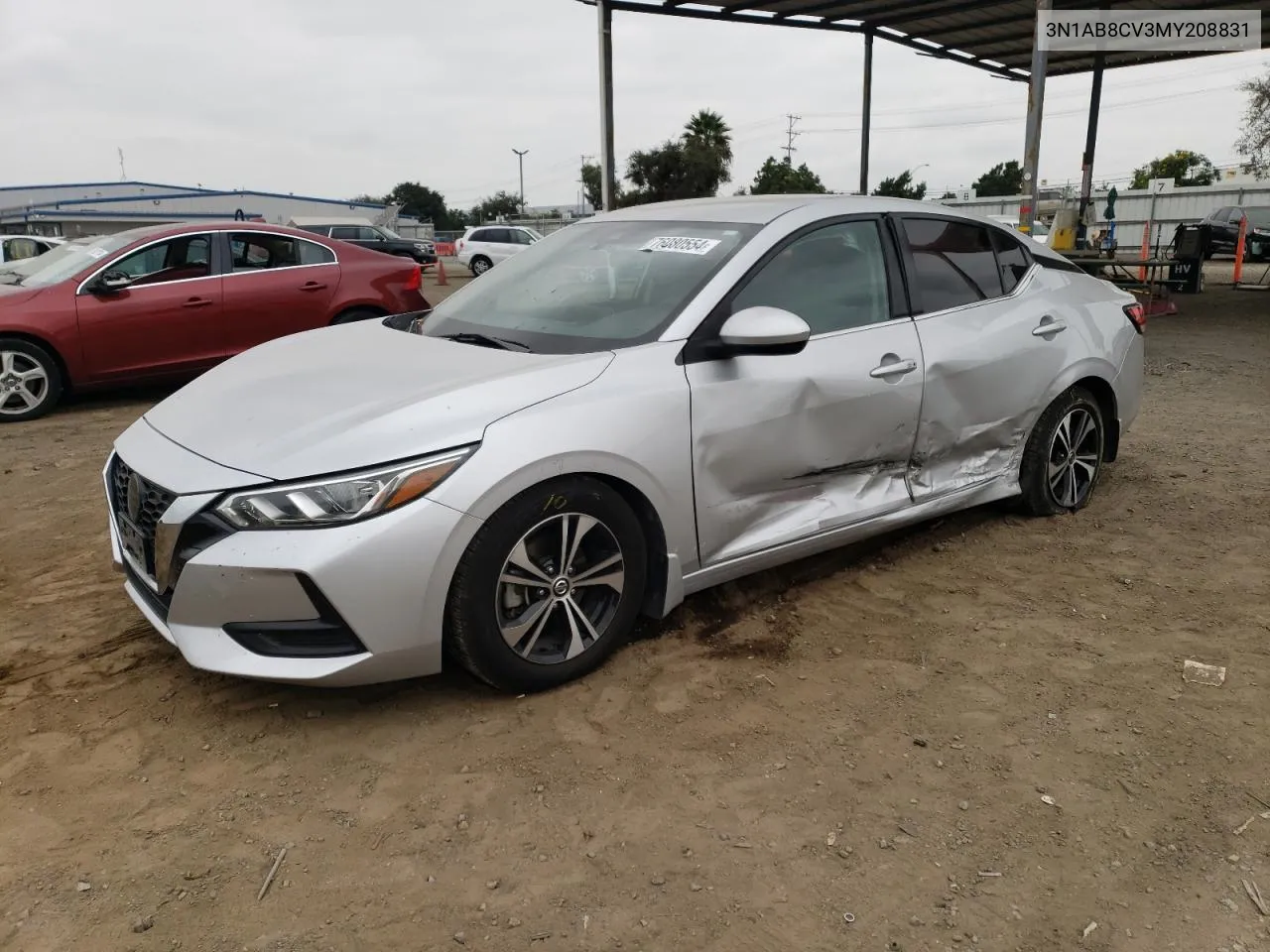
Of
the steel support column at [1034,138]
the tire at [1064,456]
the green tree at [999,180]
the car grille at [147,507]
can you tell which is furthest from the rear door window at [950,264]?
the green tree at [999,180]

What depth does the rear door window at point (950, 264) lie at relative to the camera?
3822mm

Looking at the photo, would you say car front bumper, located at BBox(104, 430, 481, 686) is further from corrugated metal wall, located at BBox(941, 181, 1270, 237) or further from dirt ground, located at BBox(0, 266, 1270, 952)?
corrugated metal wall, located at BBox(941, 181, 1270, 237)

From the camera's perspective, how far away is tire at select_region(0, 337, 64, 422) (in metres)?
6.75

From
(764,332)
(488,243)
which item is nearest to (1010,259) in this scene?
(764,332)

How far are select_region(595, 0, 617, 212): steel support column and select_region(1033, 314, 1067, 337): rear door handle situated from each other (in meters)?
11.9

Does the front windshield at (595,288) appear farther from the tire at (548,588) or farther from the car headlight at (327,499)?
the car headlight at (327,499)

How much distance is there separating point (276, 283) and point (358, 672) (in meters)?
5.98

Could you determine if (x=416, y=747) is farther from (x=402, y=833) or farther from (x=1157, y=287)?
(x=1157, y=287)

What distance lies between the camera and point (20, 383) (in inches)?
268

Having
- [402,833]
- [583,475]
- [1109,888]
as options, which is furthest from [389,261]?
[1109,888]

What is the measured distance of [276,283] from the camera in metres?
7.65

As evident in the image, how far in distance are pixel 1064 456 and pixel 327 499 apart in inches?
139

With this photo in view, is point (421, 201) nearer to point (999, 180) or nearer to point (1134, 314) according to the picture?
point (999, 180)

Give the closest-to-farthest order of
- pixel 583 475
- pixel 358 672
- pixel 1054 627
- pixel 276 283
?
1. pixel 358 672
2. pixel 583 475
3. pixel 1054 627
4. pixel 276 283
